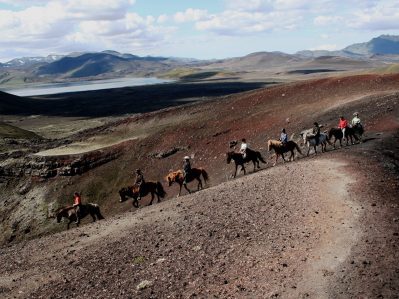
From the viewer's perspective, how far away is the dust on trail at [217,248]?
17.0 meters

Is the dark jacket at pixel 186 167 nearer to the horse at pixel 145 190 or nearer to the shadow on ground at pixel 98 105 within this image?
the horse at pixel 145 190

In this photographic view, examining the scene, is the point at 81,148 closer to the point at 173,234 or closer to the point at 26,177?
the point at 26,177

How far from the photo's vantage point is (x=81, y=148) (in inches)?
2368

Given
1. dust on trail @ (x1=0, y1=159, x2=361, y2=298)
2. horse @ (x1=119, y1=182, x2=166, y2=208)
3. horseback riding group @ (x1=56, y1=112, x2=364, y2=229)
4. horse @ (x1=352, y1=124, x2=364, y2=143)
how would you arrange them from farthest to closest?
horse @ (x1=119, y1=182, x2=166, y2=208) → horse @ (x1=352, y1=124, x2=364, y2=143) → horseback riding group @ (x1=56, y1=112, x2=364, y2=229) → dust on trail @ (x1=0, y1=159, x2=361, y2=298)

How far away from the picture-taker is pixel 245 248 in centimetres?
1931

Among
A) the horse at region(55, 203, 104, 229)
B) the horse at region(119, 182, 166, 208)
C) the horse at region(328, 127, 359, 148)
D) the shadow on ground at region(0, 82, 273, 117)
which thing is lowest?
the shadow on ground at region(0, 82, 273, 117)

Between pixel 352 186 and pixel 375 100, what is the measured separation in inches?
1006

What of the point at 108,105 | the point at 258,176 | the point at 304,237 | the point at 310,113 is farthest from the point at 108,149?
A: the point at 108,105

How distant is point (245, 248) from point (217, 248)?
4.03 feet

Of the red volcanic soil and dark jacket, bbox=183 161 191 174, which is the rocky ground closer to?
the red volcanic soil

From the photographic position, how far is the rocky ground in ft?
53.9

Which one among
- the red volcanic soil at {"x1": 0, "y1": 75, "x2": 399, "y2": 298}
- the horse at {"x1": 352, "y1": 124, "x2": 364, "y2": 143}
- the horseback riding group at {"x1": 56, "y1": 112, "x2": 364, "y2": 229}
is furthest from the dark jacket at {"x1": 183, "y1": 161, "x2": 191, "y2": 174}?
the horse at {"x1": 352, "y1": 124, "x2": 364, "y2": 143}

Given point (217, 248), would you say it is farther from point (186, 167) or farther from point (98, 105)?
point (98, 105)

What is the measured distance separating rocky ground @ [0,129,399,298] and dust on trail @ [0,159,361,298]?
0.05 metres
